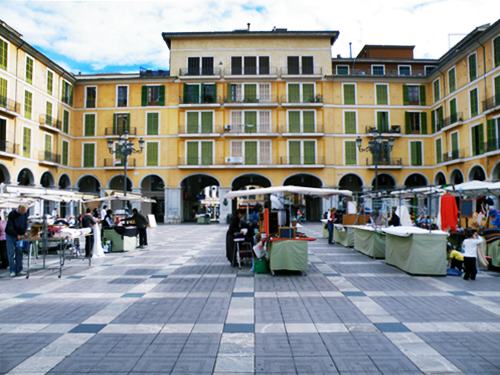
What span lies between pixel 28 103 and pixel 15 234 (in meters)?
24.0

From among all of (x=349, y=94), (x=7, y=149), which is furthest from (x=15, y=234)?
(x=349, y=94)

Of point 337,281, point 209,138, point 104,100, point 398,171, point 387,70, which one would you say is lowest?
point 337,281

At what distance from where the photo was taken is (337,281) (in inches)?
336

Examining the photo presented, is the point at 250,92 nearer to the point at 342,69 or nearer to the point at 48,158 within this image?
the point at 342,69

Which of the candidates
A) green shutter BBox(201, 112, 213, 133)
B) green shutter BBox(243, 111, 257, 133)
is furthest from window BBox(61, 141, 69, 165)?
green shutter BBox(243, 111, 257, 133)

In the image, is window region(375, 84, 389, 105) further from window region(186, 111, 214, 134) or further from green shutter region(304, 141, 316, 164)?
window region(186, 111, 214, 134)

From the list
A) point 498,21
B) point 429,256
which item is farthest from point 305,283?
point 498,21

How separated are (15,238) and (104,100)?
30119 millimetres

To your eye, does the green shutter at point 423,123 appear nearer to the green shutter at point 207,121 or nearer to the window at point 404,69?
the window at point 404,69

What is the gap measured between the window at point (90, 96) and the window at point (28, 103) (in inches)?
294

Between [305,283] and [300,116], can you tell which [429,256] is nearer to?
[305,283]

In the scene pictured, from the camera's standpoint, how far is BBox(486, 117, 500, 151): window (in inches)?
1028

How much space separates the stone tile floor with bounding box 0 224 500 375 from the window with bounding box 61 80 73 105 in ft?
96.4

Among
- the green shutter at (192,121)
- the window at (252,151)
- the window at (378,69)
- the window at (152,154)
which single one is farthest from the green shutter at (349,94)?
the window at (152,154)
